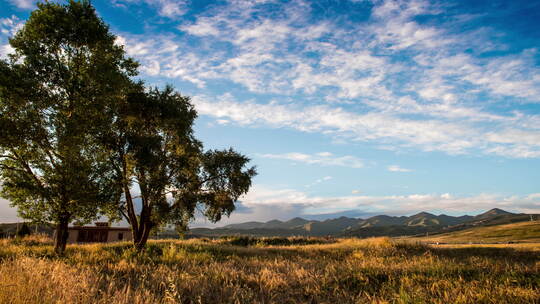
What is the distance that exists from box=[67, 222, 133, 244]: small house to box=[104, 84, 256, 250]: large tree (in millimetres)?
29575

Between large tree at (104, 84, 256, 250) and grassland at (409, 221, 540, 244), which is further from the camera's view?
grassland at (409, 221, 540, 244)

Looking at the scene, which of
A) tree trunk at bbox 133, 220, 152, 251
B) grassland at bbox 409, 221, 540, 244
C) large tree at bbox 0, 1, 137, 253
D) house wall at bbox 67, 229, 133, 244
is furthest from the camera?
grassland at bbox 409, 221, 540, 244

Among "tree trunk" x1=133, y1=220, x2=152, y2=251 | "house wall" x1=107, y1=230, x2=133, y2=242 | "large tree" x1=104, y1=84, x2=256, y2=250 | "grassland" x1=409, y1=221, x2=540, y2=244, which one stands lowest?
"grassland" x1=409, y1=221, x2=540, y2=244

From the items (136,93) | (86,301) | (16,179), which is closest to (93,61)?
(136,93)

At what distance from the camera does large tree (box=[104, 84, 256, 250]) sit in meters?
21.5

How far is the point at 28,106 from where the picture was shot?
1720cm

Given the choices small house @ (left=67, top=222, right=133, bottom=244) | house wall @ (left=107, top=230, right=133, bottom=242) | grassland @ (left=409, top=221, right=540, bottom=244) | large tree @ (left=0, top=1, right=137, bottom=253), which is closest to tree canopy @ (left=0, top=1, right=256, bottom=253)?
large tree @ (left=0, top=1, right=137, bottom=253)

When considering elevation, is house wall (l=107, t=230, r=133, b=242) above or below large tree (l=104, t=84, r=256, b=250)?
below

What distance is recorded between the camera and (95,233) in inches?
2013

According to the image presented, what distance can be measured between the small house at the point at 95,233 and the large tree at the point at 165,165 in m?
29.6

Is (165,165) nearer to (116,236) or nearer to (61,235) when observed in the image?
(61,235)

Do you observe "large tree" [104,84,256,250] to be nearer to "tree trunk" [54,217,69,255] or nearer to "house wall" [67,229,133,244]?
"tree trunk" [54,217,69,255]

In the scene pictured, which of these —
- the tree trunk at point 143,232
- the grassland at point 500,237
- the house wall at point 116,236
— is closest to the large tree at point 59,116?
the tree trunk at point 143,232

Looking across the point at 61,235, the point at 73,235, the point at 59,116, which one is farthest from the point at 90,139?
the point at 73,235
